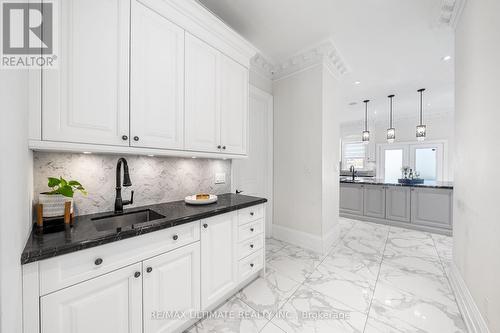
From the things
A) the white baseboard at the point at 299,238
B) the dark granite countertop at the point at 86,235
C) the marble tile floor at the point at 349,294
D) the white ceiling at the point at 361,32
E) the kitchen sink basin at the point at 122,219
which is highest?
the white ceiling at the point at 361,32

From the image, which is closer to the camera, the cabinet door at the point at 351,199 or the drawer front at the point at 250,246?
the drawer front at the point at 250,246

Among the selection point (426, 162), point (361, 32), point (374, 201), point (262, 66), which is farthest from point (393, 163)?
point (262, 66)

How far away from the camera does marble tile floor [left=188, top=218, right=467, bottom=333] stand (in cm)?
152

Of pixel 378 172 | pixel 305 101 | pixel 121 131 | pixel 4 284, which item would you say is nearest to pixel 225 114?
pixel 121 131

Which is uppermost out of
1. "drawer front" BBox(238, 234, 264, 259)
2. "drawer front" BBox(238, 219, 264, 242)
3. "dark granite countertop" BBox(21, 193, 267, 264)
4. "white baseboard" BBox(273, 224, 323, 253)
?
"dark granite countertop" BBox(21, 193, 267, 264)

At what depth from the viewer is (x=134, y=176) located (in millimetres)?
1668

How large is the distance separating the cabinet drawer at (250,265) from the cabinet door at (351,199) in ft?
11.0

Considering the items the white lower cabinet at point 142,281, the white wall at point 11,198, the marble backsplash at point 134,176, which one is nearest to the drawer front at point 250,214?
the white lower cabinet at point 142,281

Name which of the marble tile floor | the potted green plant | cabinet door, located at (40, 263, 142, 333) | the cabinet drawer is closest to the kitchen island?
the marble tile floor

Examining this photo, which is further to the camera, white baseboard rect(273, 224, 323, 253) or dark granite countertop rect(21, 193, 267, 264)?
white baseboard rect(273, 224, 323, 253)

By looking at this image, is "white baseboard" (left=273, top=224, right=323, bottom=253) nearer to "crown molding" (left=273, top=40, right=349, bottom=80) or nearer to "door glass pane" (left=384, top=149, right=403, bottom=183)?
"crown molding" (left=273, top=40, right=349, bottom=80)

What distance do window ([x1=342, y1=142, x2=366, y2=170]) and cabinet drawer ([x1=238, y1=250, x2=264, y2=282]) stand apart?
6.69m

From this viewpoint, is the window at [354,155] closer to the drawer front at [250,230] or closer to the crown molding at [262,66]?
the crown molding at [262,66]

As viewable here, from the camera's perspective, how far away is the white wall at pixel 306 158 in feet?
9.15
